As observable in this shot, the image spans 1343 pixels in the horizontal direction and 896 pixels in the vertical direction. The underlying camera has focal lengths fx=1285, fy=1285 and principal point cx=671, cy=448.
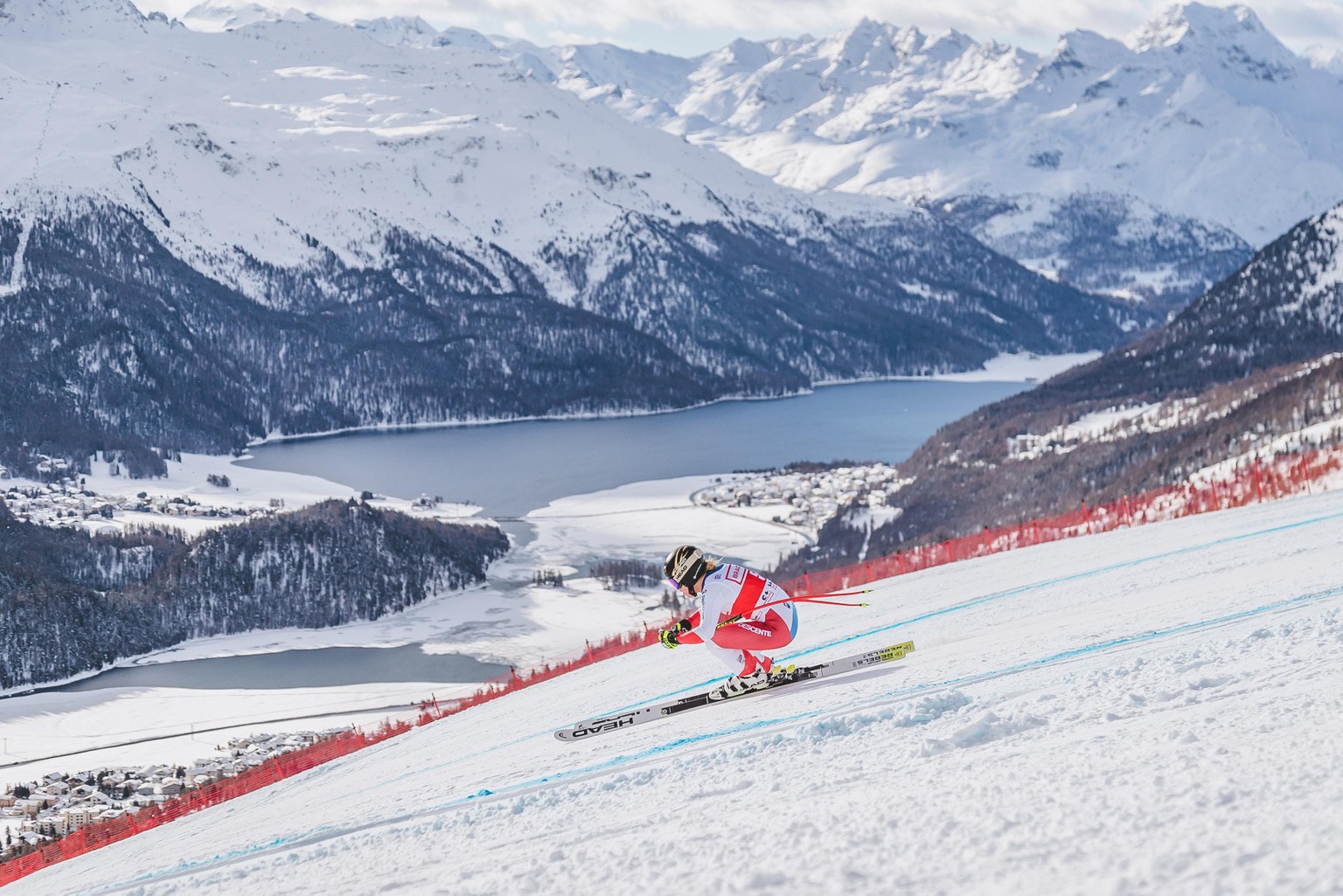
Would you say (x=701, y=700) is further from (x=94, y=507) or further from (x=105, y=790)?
(x=94, y=507)

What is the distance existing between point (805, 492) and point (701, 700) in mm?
130297

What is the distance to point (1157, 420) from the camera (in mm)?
136500

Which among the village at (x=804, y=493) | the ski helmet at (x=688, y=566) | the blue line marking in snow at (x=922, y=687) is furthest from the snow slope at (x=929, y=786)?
the village at (x=804, y=493)

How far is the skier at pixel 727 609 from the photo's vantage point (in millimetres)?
14984

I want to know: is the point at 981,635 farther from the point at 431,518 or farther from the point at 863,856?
the point at 431,518

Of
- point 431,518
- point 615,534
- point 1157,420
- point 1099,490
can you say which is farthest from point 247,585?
point 1157,420

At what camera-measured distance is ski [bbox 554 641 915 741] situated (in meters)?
16.1

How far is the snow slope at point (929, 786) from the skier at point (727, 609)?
0.75 m

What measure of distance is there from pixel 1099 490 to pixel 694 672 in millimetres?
95660

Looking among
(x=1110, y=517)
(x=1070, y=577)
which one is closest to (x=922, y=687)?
(x=1070, y=577)

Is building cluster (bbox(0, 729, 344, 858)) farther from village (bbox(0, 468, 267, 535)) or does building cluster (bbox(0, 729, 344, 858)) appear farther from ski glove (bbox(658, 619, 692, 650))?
village (bbox(0, 468, 267, 535))

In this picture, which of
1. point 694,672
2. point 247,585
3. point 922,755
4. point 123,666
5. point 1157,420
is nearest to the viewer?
point 922,755

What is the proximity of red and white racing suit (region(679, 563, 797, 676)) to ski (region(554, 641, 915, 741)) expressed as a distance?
73cm

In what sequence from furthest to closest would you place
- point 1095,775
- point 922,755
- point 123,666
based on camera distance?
1. point 123,666
2. point 922,755
3. point 1095,775
